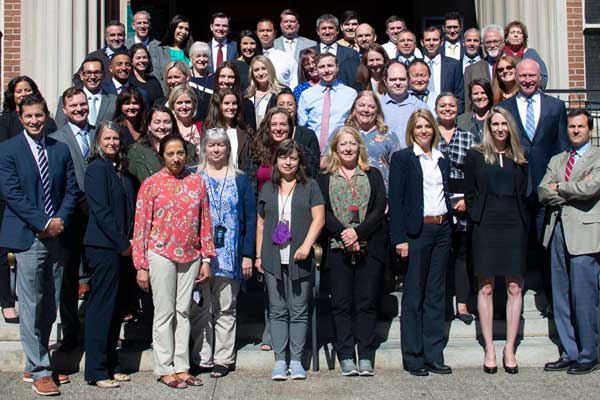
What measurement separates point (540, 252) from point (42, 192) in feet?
14.3

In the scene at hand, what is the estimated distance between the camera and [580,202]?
22.8 ft

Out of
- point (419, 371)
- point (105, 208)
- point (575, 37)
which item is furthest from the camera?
point (575, 37)

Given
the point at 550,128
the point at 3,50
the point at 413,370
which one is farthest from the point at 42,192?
the point at 3,50

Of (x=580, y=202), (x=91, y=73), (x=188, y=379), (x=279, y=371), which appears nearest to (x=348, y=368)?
(x=279, y=371)

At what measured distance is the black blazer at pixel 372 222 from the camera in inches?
265

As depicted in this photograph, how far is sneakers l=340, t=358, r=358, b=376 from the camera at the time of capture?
262 inches

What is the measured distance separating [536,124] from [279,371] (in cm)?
318

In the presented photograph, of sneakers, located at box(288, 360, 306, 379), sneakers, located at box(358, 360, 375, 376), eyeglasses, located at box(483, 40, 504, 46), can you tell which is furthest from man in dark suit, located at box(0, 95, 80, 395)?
eyeglasses, located at box(483, 40, 504, 46)

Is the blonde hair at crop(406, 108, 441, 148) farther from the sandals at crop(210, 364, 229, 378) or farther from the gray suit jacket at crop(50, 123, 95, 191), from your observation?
the gray suit jacket at crop(50, 123, 95, 191)

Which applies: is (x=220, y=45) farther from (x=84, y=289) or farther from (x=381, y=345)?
(x=381, y=345)

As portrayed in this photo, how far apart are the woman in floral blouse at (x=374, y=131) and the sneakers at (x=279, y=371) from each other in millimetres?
1846

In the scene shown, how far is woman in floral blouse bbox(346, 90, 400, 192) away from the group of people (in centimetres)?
2

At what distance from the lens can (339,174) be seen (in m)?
6.92

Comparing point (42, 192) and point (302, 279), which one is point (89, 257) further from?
point (302, 279)
